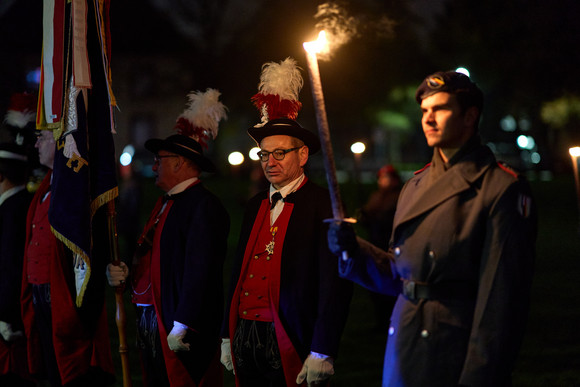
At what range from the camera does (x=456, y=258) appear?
126 inches

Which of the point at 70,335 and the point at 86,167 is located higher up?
the point at 86,167

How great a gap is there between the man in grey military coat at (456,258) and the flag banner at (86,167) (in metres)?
2.47

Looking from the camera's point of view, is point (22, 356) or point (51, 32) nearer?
point (51, 32)

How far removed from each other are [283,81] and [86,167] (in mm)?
1570

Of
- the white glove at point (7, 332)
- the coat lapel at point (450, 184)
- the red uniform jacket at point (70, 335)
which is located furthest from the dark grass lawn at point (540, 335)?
the coat lapel at point (450, 184)

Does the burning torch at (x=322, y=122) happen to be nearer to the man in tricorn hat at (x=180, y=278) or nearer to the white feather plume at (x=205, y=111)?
the man in tricorn hat at (x=180, y=278)

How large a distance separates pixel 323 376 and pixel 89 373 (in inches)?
87.8

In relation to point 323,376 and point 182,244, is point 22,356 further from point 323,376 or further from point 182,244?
point 323,376

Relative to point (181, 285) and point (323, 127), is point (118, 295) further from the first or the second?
point (323, 127)

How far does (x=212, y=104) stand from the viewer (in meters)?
5.68

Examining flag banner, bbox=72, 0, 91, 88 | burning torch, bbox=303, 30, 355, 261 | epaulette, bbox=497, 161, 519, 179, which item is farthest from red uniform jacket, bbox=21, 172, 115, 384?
epaulette, bbox=497, 161, 519, 179

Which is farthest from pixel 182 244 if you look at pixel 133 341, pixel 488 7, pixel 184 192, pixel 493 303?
pixel 488 7

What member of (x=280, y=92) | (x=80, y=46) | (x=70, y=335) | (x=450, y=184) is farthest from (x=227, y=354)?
(x=80, y=46)

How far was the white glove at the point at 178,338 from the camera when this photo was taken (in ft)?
16.0
